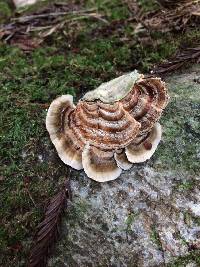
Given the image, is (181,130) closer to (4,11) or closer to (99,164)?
(99,164)

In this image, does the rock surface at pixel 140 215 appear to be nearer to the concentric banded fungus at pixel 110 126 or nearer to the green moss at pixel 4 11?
the concentric banded fungus at pixel 110 126

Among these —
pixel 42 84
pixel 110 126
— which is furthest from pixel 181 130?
pixel 42 84

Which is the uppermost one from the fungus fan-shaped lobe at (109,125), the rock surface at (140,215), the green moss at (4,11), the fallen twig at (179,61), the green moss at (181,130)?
the fungus fan-shaped lobe at (109,125)

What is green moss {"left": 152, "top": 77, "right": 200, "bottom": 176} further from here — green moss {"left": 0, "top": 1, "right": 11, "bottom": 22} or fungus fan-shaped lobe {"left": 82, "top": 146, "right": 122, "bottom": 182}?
green moss {"left": 0, "top": 1, "right": 11, "bottom": 22}

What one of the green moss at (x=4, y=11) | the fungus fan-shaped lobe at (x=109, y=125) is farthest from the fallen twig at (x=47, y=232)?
the green moss at (x=4, y=11)

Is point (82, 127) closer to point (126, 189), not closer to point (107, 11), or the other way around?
point (126, 189)

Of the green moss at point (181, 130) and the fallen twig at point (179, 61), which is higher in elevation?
the fallen twig at point (179, 61)
